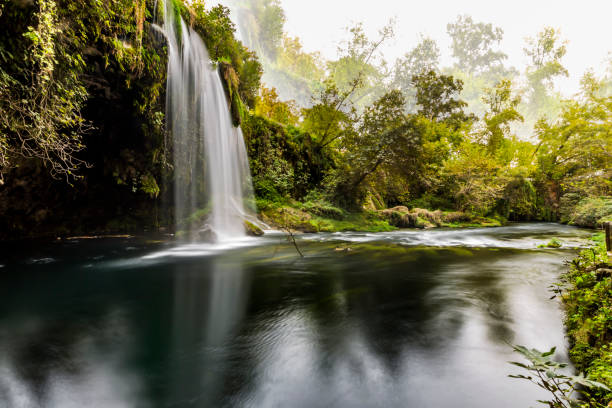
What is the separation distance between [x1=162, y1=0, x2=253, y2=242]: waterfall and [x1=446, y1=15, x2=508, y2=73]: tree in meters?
66.1

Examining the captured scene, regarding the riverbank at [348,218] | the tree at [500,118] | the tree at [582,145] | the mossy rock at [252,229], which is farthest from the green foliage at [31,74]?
the tree at [500,118]

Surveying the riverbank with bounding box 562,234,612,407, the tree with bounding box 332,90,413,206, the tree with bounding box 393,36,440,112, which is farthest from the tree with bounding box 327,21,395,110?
the riverbank with bounding box 562,234,612,407

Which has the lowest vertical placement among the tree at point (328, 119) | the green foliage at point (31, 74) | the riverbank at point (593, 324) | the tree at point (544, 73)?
the riverbank at point (593, 324)

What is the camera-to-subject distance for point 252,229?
10031mm

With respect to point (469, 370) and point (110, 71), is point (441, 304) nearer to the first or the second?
point (469, 370)

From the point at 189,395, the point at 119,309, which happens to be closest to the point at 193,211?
the point at 119,309

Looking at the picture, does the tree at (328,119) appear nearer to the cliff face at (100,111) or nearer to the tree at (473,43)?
the cliff face at (100,111)

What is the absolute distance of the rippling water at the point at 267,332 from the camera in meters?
2.07

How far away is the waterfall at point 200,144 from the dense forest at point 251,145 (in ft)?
1.75

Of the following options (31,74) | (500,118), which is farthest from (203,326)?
(500,118)

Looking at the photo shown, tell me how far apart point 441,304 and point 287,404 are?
2.84m

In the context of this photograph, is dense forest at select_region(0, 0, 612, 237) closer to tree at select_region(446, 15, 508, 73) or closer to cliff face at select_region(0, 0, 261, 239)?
cliff face at select_region(0, 0, 261, 239)

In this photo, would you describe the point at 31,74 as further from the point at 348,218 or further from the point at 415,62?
the point at 415,62

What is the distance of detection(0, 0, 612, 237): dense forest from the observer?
4234mm
